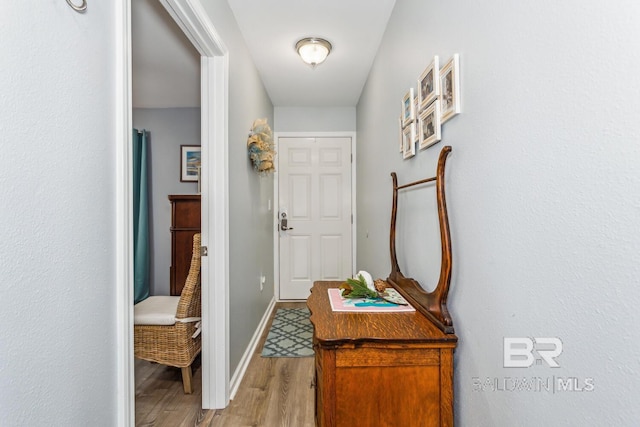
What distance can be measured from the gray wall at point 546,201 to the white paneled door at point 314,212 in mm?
2760

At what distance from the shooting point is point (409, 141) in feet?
5.48

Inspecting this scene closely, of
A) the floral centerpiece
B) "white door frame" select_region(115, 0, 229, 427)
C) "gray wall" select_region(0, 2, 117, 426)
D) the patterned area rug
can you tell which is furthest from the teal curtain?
"gray wall" select_region(0, 2, 117, 426)

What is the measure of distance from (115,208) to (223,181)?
98 cm

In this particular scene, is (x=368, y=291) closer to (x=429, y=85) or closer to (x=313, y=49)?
(x=429, y=85)

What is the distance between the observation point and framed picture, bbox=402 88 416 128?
1571 millimetres

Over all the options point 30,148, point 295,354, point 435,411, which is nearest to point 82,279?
point 30,148

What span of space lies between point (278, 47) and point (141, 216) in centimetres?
226

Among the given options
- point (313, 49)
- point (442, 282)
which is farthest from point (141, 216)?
point (442, 282)

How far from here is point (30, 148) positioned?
2.19 ft

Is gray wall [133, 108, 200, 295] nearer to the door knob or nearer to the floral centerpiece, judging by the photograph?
the door knob

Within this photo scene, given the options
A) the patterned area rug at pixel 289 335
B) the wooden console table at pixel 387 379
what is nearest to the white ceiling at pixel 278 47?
the wooden console table at pixel 387 379

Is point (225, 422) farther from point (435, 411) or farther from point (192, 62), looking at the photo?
point (192, 62)

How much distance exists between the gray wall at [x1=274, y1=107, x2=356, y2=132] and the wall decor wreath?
53.6 inches

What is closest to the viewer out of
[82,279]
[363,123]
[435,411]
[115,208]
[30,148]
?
[30,148]
